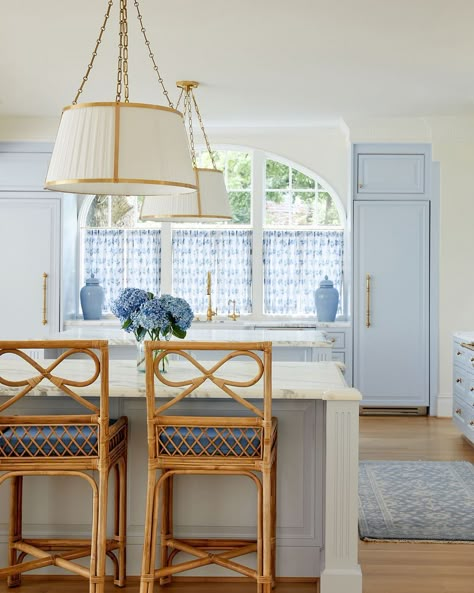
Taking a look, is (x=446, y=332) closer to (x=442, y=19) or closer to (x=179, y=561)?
(x=442, y=19)

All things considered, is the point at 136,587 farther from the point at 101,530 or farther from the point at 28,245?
the point at 28,245

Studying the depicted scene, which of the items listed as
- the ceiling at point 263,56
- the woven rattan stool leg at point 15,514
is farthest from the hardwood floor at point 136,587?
the ceiling at point 263,56

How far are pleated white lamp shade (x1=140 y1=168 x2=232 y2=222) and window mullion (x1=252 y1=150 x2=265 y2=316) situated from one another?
9.23 ft

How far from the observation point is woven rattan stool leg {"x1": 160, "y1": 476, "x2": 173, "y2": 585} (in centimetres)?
311

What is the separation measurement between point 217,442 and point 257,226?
5026 mm

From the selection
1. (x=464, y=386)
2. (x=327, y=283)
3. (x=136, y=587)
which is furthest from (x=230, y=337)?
(x=327, y=283)

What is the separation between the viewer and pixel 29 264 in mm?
7172

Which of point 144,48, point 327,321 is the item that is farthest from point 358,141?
point 144,48

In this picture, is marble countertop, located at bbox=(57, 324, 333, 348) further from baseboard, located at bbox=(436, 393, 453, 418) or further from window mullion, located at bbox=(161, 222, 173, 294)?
window mullion, located at bbox=(161, 222, 173, 294)

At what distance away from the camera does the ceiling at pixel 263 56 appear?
13.7ft

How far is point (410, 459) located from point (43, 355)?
8.62 ft

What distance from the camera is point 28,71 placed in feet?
17.9

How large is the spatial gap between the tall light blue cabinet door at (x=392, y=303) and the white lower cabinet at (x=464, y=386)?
86cm

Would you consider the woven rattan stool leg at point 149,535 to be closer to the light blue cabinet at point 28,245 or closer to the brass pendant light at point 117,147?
the brass pendant light at point 117,147
